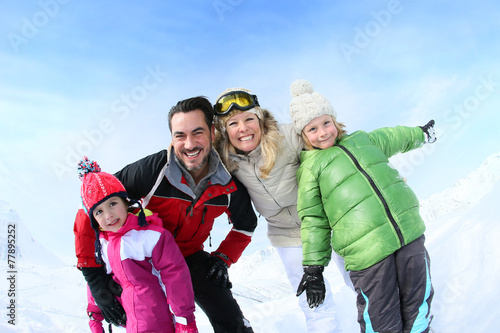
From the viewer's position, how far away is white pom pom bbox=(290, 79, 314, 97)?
325cm

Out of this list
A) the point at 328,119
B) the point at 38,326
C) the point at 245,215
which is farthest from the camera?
the point at 38,326

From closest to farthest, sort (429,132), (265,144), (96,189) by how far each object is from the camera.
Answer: (96,189) < (265,144) < (429,132)

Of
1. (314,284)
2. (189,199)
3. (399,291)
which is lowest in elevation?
(399,291)

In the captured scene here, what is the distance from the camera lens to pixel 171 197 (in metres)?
3.27

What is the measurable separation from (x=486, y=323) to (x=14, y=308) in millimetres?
6445

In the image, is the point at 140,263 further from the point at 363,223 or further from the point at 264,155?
the point at 363,223

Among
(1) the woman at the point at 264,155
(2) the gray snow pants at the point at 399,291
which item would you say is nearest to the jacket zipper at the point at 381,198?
(2) the gray snow pants at the point at 399,291

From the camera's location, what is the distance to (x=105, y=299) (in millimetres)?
3096

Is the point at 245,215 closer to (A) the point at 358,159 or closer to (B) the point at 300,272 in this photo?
(B) the point at 300,272

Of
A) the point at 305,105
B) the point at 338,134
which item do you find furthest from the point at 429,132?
the point at 305,105

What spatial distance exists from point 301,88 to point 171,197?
1.68m

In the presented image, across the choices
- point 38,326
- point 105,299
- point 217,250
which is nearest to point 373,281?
point 217,250

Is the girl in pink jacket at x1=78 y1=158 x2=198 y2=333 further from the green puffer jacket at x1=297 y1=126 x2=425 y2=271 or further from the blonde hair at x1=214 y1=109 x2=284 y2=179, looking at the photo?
the green puffer jacket at x1=297 y1=126 x2=425 y2=271

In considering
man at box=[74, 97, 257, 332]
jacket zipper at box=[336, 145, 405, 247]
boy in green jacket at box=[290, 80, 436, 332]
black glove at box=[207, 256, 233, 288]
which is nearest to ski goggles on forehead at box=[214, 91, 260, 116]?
man at box=[74, 97, 257, 332]
